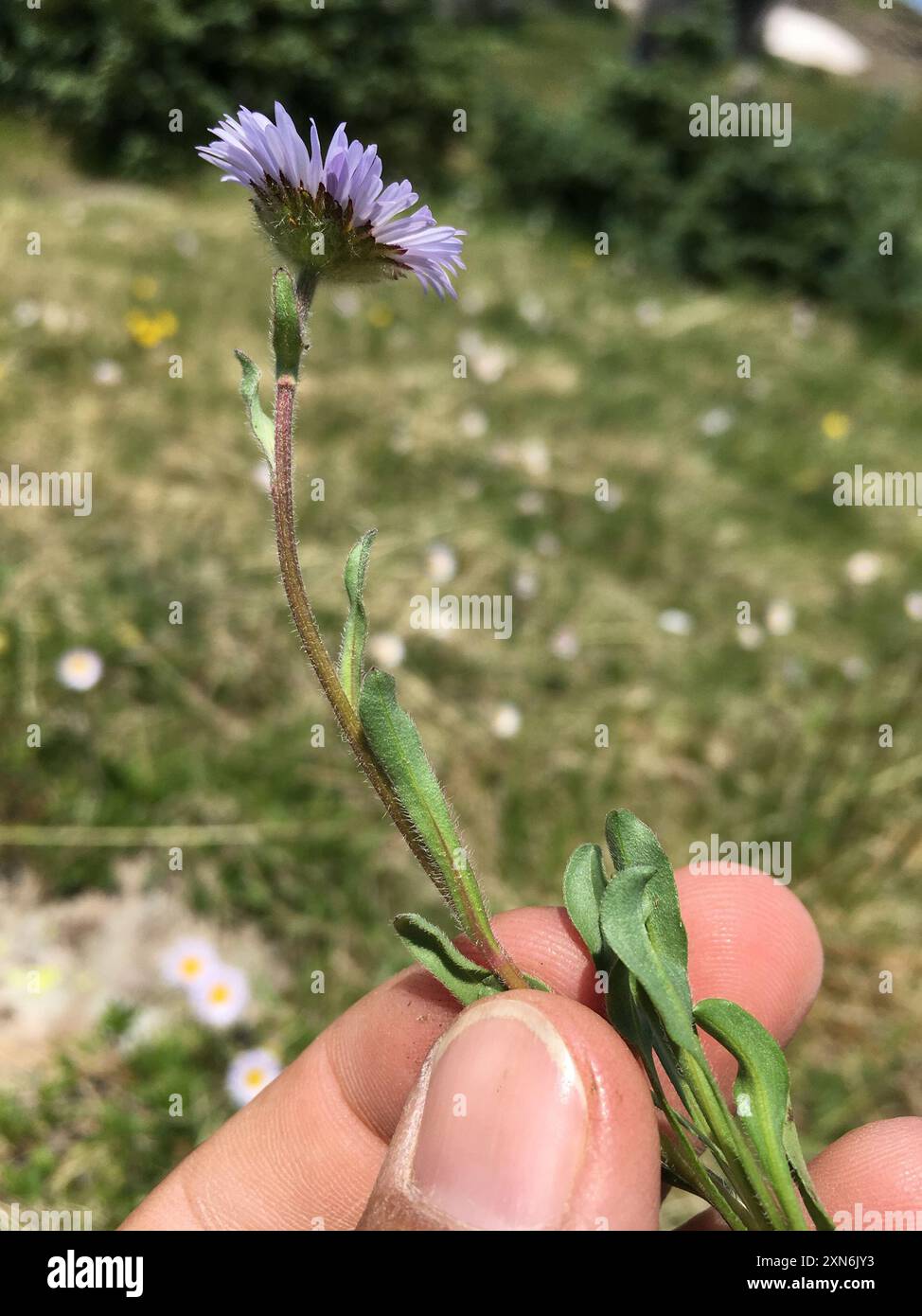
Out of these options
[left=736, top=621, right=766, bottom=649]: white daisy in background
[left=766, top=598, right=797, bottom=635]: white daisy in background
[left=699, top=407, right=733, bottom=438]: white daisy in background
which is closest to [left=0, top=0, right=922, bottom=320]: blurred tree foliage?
[left=699, top=407, right=733, bottom=438]: white daisy in background

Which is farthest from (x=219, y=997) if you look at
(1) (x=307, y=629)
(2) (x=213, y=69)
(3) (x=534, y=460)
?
(2) (x=213, y=69)

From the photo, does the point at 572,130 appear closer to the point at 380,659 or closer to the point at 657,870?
the point at 380,659

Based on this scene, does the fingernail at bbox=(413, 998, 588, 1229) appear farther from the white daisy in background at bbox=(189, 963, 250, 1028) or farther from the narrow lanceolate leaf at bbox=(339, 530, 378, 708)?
the white daisy in background at bbox=(189, 963, 250, 1028)

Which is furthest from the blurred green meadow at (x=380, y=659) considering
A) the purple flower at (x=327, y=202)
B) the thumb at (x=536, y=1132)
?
the purple flower at (x=327, y=202)

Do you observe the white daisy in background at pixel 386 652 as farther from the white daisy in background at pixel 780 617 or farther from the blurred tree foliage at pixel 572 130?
the blurred tree foliage at pixel 572 130

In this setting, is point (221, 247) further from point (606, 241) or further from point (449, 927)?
point (449, 927)
